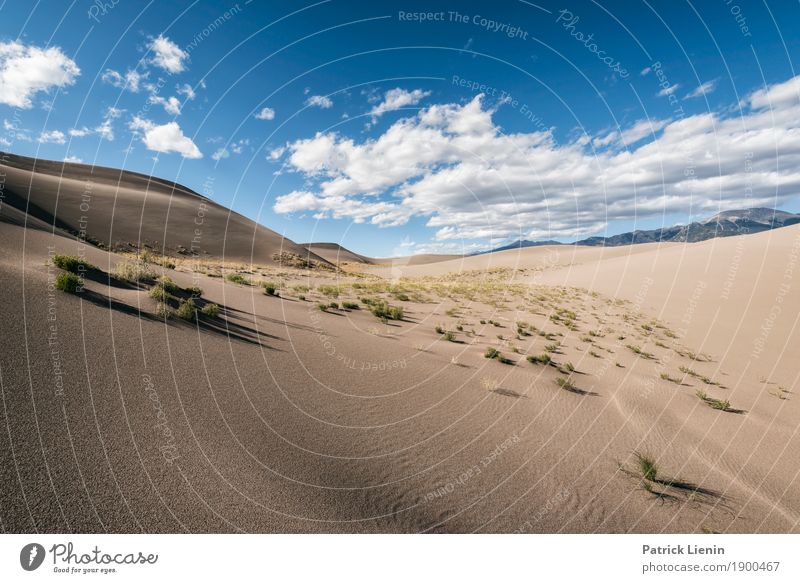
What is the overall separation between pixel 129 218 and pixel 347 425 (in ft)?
248

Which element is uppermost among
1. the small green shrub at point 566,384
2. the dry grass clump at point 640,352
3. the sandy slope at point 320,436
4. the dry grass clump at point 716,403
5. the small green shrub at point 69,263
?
the small green shrub at point 69,263

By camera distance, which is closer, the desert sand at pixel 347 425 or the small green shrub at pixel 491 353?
the desert sand at pixel 347 425

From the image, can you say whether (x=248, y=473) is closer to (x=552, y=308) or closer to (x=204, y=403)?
(x=204, y=403)

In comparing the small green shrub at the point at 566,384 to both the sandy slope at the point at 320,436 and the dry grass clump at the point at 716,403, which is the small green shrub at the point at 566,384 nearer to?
the sandy slope at the point at 320,436

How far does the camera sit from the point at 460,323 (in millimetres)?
17391

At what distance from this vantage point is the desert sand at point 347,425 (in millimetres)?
4535

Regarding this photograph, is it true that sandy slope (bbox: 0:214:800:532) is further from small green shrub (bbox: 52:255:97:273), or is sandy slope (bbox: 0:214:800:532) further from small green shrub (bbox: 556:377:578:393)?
small green shrub (bbox: 52:255:97:273)

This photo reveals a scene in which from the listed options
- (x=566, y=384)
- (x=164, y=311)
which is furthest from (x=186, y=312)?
(x=566, y=384)
